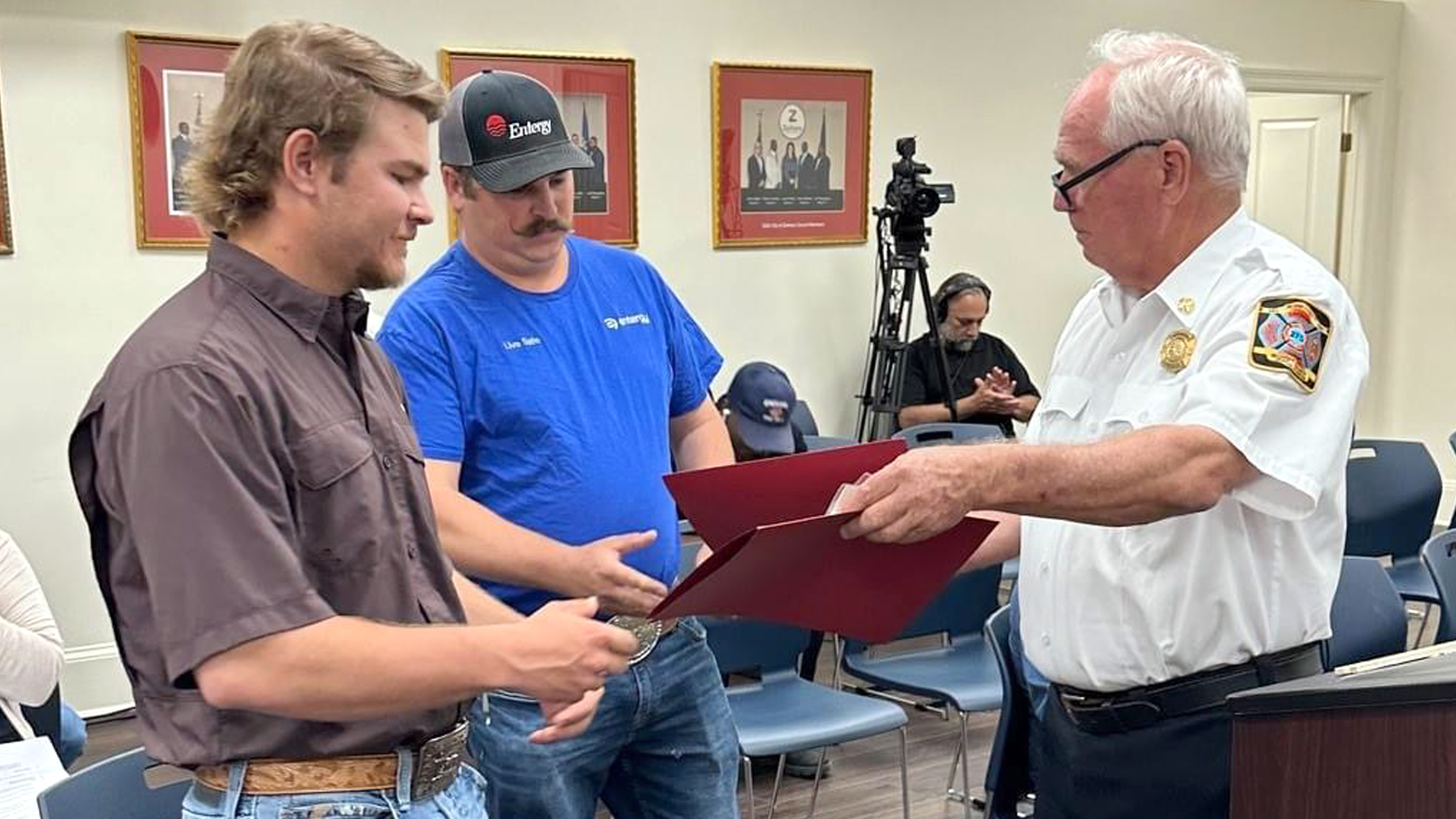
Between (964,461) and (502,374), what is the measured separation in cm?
70

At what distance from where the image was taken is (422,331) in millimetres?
1896

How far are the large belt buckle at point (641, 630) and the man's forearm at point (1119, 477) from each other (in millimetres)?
591

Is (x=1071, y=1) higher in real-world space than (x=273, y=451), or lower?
higher

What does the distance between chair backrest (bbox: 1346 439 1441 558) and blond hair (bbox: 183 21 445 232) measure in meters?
4.21

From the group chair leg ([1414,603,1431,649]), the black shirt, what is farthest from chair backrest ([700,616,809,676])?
chair leg ([1414,603,1431,649])

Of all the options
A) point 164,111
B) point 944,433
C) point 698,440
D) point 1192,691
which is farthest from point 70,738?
point 944,433

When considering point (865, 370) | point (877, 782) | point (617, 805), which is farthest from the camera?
point (865, 370)

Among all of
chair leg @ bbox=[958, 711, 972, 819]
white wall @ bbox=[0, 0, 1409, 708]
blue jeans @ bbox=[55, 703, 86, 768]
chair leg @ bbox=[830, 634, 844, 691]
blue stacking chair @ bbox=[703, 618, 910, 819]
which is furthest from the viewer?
white wall @ bbox=[0, 0, 1409, 708]

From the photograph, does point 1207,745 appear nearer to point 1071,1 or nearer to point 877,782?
point 877,782

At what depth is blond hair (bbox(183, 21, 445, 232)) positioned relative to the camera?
1311 millimetres

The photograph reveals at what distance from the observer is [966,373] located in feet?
19.7

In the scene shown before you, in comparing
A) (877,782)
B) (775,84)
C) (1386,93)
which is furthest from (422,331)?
(1386,93)

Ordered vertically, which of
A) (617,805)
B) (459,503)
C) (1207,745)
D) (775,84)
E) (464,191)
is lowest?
(617,805)

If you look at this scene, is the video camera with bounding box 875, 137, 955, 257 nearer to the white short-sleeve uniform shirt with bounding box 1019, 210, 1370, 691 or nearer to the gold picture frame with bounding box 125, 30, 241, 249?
the gold picture frame with bounding box 125, 30, 241, 249
